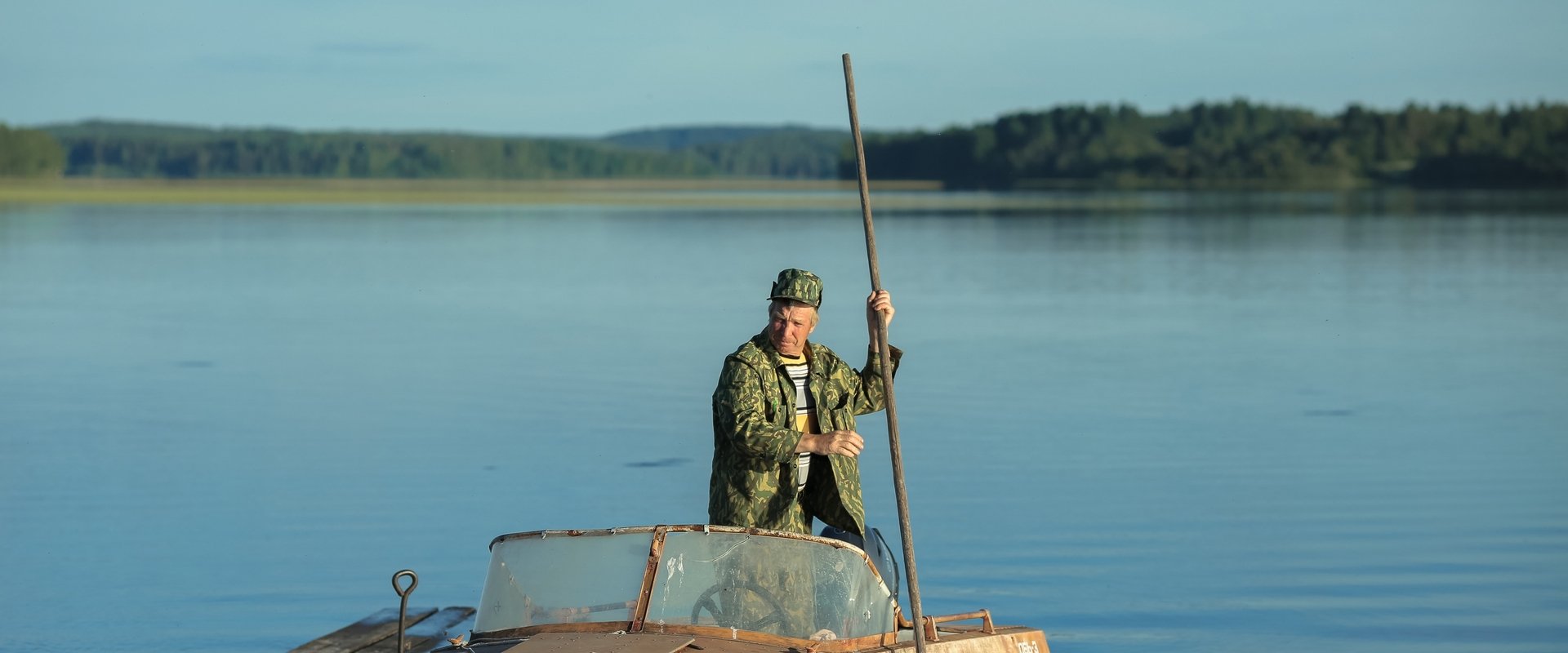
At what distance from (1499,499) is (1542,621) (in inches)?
127

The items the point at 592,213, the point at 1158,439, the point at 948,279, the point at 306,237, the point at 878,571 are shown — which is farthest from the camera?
the point at 592,213

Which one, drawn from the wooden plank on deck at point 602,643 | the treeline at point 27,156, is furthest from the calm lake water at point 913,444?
the treeline at point 27,156

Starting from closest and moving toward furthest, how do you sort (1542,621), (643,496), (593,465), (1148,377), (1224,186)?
(1542,621) → (643,496) → (593,465) → (1148,377) → (1224,186)

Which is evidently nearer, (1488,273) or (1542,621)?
(1542,621)

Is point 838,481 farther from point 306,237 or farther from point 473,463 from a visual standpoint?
point 306,237

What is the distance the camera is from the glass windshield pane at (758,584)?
5.71 m

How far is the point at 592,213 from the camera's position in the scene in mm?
81500

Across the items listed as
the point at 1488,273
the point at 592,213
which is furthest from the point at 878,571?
the point at 592,213

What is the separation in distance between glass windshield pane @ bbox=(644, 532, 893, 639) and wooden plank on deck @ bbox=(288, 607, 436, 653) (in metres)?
2.72

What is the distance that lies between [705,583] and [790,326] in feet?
3.14

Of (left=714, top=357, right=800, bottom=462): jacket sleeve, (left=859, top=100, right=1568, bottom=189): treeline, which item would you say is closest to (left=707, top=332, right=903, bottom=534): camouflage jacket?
(left=714, top=357, right=800, bottom=462): jacket sleeve

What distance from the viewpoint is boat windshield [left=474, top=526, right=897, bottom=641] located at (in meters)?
5.70

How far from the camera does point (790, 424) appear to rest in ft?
20.6

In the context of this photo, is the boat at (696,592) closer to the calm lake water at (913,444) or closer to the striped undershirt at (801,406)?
the striped undershirt at (801,406)
